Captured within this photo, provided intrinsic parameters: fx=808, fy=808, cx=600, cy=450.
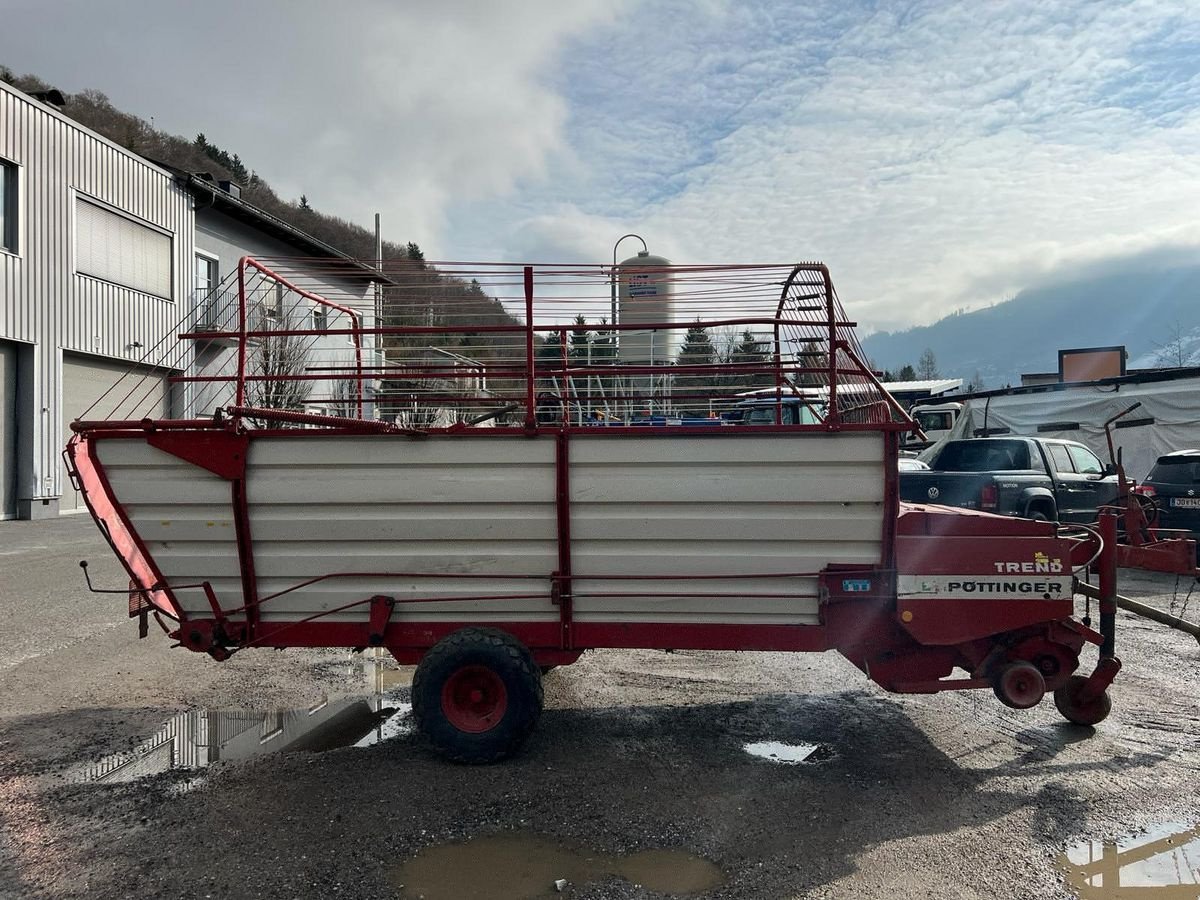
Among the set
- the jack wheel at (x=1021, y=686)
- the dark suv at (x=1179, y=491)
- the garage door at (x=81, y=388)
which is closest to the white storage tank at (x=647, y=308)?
the jack wheel at (x=1021, y=686)

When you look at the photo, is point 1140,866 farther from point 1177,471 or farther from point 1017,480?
point 1177,471

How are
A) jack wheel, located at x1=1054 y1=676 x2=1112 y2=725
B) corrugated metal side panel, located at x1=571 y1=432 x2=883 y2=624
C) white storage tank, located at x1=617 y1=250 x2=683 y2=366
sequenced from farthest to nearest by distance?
jack wheel, located at x1=1054 y1=676 x2=1112 y2=725 → white storage tank, located at x1=617 y1=250 x2=683 y2=366 → corrugated metal side panel, located at x1=571 y1=432 x2=883 y2=624

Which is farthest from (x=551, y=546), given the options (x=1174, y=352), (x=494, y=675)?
(x=1174, y=352)

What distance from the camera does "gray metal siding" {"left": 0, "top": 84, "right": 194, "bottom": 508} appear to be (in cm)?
1471

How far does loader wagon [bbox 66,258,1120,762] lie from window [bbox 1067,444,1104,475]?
29.7ft

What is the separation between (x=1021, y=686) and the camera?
4438 millimetres

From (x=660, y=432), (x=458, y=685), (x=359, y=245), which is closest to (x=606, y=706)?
(x=458, y=685)

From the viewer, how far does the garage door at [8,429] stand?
48.2ft

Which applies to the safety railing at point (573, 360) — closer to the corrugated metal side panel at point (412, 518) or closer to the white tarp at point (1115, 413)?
the corrugated metal side panel at point (412, 518)

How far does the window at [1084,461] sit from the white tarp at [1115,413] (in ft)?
17.2

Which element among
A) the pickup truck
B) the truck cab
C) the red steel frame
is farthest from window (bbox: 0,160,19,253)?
the truck cab

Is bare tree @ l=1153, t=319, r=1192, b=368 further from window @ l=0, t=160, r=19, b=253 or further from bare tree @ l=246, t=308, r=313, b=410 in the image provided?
bare tree @ l=246, t=308, r=313, b=410

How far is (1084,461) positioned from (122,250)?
18.9m

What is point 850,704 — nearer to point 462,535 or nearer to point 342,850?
point 462,535
